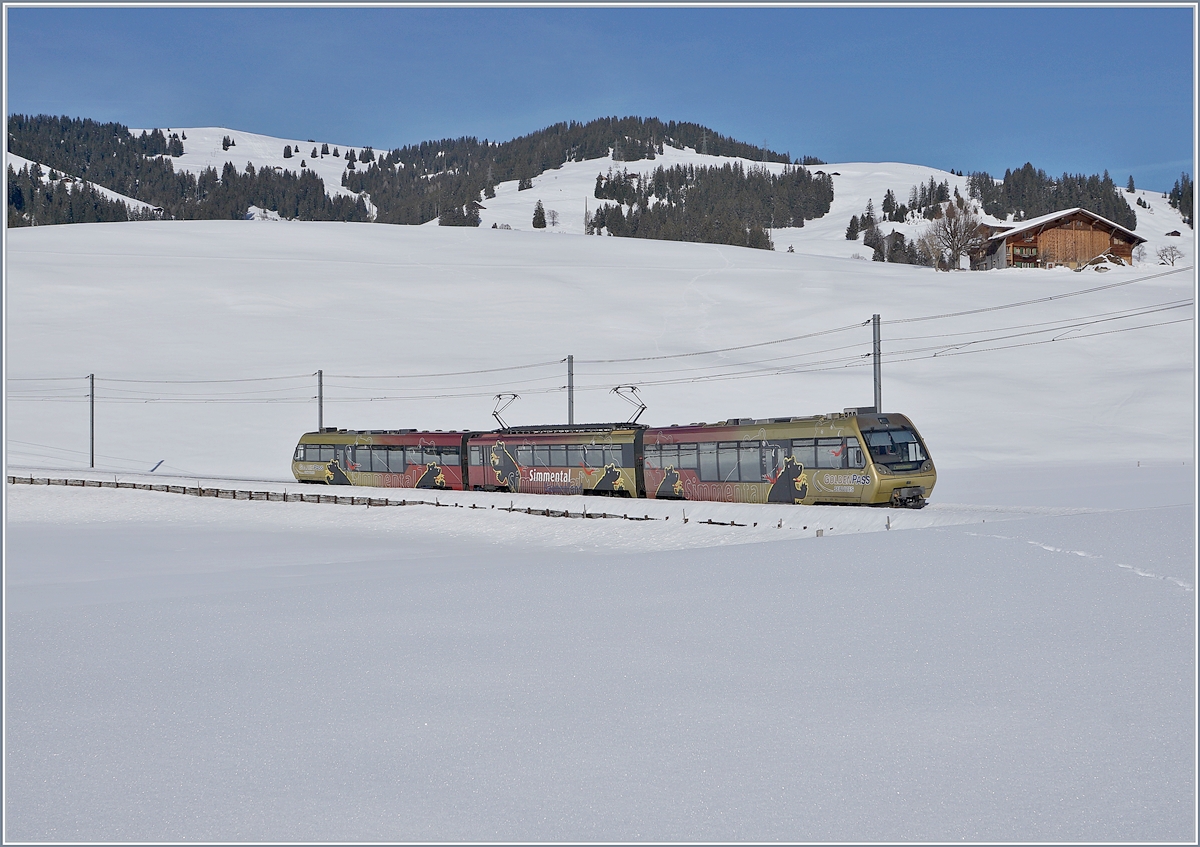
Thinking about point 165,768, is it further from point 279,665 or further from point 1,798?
point 279,665

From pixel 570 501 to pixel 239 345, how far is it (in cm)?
4556

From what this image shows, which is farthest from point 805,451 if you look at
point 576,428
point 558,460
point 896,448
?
point 576,428

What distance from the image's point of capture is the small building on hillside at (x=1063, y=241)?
106 meters

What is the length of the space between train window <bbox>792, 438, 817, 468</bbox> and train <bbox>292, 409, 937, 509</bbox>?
28 millimetres

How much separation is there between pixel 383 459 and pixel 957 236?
103477 millimetres

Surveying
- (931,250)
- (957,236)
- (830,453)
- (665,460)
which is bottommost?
(665,460)

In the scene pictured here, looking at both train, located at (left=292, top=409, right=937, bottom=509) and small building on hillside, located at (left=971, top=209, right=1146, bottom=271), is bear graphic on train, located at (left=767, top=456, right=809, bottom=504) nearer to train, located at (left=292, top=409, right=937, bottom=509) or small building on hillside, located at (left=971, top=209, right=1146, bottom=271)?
train, located at (left=292, top=409, right=937, bottom=509)

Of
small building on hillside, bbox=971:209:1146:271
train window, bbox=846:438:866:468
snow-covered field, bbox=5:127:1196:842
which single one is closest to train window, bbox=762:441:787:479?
snow-covered field, bbox=5:127:1196:842

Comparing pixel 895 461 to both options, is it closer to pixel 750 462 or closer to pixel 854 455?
pixel 854 455

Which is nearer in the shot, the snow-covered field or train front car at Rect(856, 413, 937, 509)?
the snow-covered field

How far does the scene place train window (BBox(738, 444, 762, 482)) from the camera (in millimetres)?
27781

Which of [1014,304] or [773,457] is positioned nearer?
[773,457]

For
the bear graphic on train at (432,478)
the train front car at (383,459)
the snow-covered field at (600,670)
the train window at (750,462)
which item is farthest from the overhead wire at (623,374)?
the train window at (750,462)

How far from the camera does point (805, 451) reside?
2659cm
